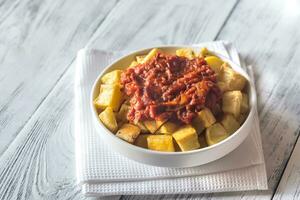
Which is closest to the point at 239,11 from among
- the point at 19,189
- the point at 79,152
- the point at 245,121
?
the point at 245,121

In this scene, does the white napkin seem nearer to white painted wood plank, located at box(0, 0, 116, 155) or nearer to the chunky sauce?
the chunky sauce

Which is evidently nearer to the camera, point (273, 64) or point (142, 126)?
point (142, 126)

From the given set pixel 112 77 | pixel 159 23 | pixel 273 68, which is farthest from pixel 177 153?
pixel 159 23

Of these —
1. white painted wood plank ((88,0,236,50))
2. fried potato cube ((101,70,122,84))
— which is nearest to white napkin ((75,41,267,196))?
fried potato cube ((101,70,122,84))

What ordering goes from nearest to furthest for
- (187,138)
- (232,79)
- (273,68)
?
1. (187,138)
2. (232,79)
3. (273,68)

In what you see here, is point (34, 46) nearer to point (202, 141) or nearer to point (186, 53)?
point (186, 53)

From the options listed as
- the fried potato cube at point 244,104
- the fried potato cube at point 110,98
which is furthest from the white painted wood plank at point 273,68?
the fried potato cube at point 110,98

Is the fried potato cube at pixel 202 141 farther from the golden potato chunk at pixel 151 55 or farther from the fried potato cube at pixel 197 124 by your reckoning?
the golden potato chunk at pixel 151 55
